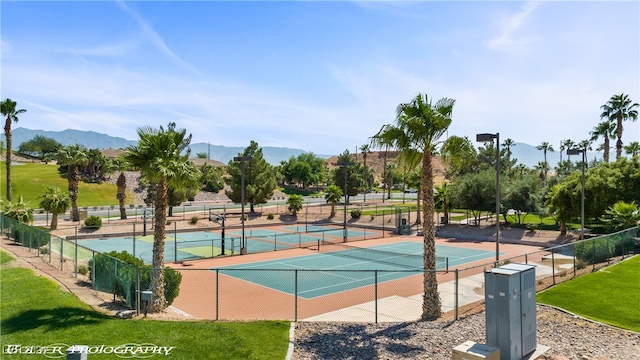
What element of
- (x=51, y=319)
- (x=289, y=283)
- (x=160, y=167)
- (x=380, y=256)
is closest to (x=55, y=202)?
(x=289, y=283)

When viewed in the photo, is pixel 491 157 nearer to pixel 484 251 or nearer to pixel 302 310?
pixel 484 251

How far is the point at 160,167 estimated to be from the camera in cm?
1496

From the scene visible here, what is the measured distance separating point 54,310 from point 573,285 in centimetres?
1868

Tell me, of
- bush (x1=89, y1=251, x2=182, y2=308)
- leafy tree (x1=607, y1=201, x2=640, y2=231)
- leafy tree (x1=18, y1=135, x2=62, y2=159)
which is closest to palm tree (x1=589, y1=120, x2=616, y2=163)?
leafy tree (x1=607, y1=201, x2=640, y2=231)

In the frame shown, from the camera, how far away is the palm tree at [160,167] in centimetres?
1527

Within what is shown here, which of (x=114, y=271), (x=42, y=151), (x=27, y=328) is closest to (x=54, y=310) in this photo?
(x=27, y=328)

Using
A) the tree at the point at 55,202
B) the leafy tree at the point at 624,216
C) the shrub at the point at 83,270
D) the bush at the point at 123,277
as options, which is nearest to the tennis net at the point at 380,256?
the leafy tree at the point at 624,216

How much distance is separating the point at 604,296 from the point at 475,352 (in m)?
9.61

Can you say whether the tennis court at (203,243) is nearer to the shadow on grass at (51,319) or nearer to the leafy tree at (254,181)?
the leafy tree at (254,181)

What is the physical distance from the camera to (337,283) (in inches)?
933

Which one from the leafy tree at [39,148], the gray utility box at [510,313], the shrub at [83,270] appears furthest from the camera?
the leafy tree at [39,148]

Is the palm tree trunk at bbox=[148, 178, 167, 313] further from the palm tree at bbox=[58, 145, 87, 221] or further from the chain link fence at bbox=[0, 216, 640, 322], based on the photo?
the palm tree at bbox=[58, 145, 87, 221]

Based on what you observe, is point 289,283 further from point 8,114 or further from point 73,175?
point 8,114

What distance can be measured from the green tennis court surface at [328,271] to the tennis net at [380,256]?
7.4 inches
